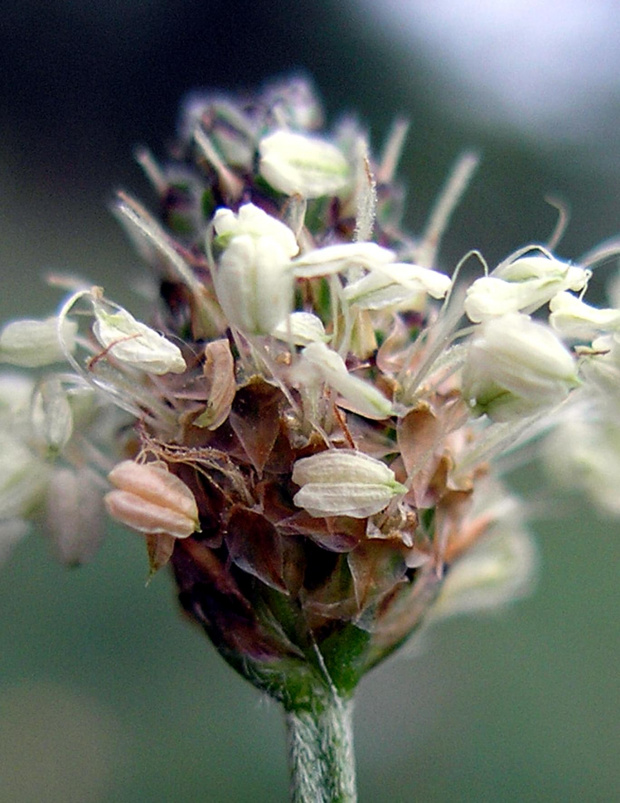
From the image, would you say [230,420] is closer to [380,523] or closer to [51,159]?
[380,523]

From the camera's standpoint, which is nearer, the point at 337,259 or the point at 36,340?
the point at 337,259

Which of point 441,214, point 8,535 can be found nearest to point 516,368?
point 441,214

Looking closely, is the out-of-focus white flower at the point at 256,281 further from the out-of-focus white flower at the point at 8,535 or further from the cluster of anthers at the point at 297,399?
the out-of-focus white flower at the point at 8,535

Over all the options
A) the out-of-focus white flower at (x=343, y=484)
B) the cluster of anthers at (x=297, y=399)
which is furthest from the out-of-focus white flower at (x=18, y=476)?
the out-of-focus white flower at (x=343, y=484)

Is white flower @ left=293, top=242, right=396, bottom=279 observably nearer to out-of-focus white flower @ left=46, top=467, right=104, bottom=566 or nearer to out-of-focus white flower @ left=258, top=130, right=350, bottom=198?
out-of-focus white flower @ left=258, top=130, right=350, bottom=198

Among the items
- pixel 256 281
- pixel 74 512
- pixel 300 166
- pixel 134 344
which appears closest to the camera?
pixel 256 281

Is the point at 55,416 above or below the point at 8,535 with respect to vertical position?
above

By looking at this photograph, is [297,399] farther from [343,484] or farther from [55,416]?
[55,416]

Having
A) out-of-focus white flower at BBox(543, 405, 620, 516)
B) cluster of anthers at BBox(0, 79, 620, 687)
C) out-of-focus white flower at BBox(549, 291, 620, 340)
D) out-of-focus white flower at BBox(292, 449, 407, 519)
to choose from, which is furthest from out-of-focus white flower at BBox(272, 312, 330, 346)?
out-of-focus white flower at BBox(543, 405, 620, 516)
